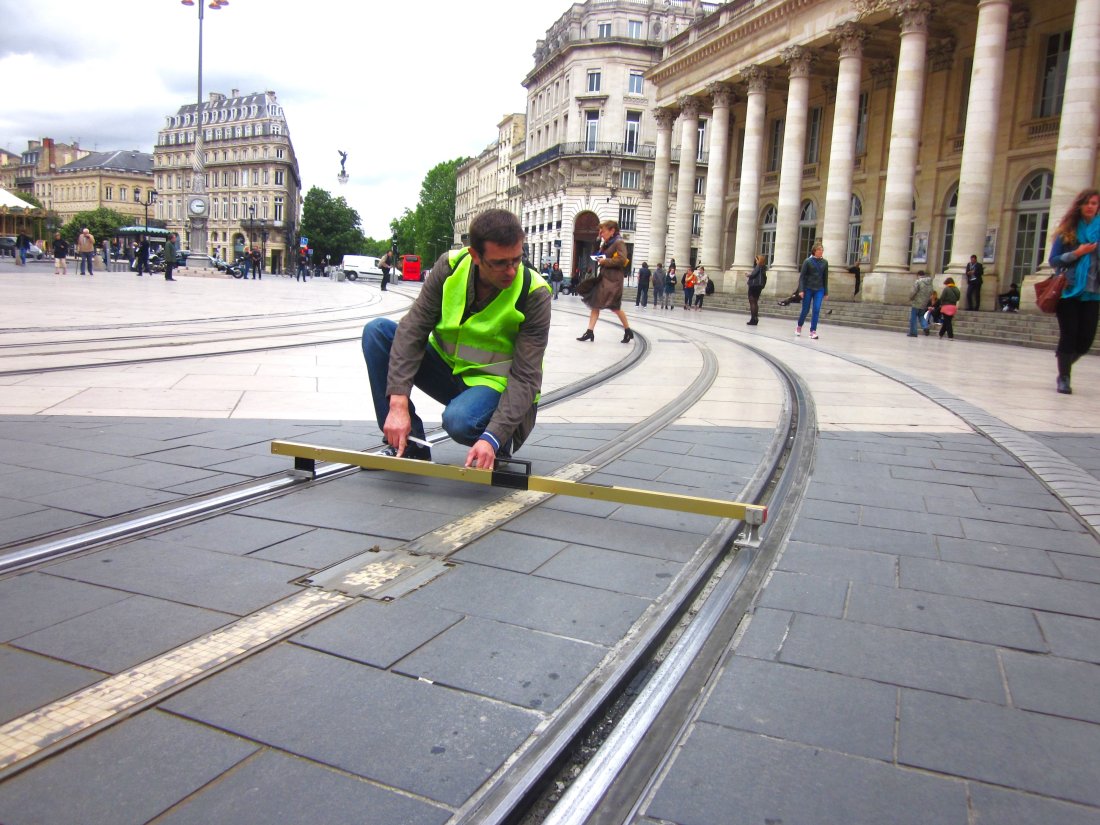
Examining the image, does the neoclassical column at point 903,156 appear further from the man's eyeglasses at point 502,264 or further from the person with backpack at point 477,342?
the man's eyeglasses at point 502,264

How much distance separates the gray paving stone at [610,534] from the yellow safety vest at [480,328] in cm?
84

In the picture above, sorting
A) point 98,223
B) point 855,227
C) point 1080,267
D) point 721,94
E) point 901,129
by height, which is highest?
point 721,94

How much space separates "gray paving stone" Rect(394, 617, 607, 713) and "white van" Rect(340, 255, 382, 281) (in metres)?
67.0

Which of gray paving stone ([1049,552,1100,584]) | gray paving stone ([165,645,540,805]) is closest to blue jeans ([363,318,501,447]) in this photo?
gray paving stone ([165,645,540,805])

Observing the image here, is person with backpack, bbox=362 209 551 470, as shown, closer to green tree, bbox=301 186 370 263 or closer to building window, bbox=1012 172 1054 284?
building window, bbox=1012 172 1054 284

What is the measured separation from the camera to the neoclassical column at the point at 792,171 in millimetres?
35719

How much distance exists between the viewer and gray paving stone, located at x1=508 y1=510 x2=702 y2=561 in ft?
11.7

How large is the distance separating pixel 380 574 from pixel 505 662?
2.70ft

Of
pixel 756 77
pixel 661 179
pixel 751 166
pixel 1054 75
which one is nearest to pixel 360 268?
pixel 661 179

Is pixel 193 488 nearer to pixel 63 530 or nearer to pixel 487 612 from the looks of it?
pixel 63 530

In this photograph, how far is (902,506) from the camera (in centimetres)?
452

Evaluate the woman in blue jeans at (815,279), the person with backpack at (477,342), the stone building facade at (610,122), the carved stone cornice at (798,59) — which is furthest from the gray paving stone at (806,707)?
the stone building facade at (610,122)

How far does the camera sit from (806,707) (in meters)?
2.30

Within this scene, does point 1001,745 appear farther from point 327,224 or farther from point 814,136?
point 327,224
